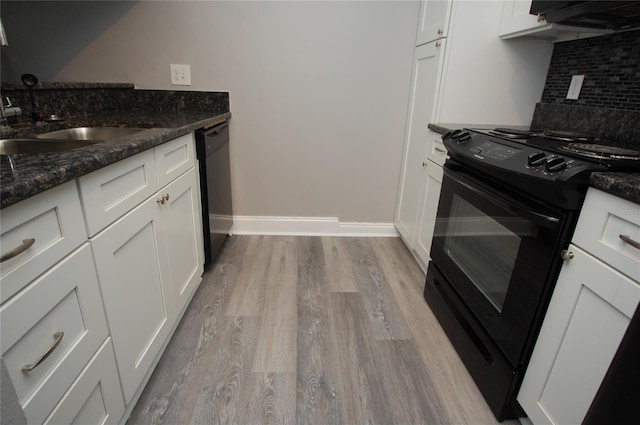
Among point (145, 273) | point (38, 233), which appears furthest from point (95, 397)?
point (38, 233)

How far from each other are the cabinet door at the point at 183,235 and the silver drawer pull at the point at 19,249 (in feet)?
2.18

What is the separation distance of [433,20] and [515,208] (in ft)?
4.58

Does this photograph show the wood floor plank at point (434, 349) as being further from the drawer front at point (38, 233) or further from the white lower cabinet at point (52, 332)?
the drawer front at point (38, 233)

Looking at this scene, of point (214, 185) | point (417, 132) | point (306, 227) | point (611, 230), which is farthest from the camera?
point (306, 227)

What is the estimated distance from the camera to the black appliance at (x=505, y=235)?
3.18 feet

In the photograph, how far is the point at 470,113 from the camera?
1957 millimetres

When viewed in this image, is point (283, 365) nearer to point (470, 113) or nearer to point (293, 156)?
point (293, 156)

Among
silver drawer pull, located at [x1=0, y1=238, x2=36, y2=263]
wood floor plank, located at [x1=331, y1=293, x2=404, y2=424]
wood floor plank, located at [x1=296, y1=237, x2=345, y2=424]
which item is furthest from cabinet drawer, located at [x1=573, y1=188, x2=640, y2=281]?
silver drawer pull, located at [x1=0, y1=238, x2=36, y2=263]

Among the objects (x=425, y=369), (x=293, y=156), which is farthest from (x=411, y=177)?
(x=425, y=369)

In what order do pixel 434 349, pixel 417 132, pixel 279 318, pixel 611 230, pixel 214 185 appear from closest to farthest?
pixel 611 230, pixel 434 349, pixel 279 318, pixel 214 185, pixel 417 132

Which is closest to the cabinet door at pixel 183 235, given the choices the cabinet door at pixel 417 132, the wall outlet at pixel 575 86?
the cabinet door at pixel 417 132

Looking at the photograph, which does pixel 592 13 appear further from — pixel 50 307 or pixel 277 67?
pixel 50 307

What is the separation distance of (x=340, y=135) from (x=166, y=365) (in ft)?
5.81

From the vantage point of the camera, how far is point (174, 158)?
1461mm
